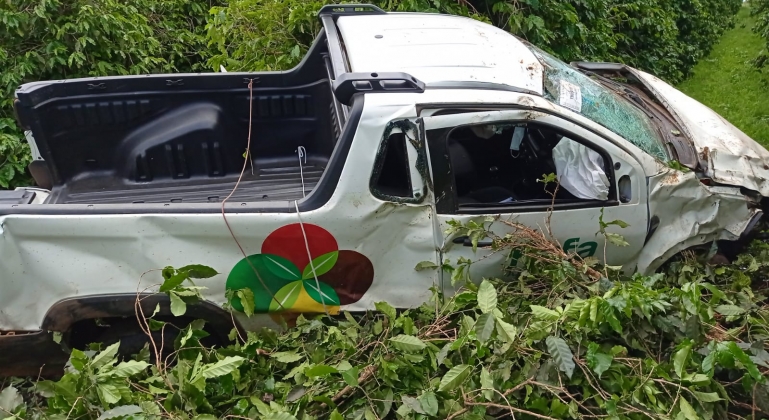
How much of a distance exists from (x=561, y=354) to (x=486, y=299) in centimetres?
39

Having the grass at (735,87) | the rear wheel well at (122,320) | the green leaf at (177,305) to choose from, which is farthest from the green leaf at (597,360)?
the grass at (735,87)

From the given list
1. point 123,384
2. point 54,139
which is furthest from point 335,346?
point 54,139

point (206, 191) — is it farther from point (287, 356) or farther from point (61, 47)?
point (61, 47)

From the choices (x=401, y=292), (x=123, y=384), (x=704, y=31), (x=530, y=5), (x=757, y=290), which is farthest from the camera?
(x=704, y=31)

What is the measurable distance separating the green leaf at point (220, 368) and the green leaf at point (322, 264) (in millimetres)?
582

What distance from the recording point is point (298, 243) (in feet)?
9.73

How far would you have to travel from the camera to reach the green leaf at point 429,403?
8.03 feet

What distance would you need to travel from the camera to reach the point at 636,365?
8.80 feet

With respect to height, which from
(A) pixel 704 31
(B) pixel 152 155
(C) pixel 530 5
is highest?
(C) pixel 530 5

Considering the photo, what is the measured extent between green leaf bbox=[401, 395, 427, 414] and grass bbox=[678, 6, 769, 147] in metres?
6.69

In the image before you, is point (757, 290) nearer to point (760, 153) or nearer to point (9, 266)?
point (760, 153)

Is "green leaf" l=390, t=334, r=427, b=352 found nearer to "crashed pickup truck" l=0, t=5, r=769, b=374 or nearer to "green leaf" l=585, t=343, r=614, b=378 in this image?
"crashed pickup truck" l=0, t=5, r=769, b=374

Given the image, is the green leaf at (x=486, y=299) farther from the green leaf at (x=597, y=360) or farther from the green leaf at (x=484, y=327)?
the green leaf at (x=597, y=360)

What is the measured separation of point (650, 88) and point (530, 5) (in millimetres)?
1937
